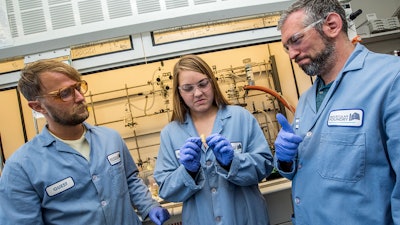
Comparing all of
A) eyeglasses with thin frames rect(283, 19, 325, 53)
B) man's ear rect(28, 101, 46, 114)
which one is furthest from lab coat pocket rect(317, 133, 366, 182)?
man's ear rect(28, 101, 46, 114)

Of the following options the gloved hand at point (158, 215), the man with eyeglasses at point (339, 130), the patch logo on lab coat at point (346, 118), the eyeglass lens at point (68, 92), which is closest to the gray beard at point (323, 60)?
the man with eyeglasses at point (339, 130)

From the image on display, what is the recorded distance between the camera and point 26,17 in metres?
1.50

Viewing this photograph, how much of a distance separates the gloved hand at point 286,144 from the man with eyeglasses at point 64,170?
0.70 m

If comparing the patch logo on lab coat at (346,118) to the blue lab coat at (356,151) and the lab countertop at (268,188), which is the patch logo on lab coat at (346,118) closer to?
the blue lab coat at (356,151)

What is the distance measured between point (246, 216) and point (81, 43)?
147 centimetres

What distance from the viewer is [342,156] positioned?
2.69ft

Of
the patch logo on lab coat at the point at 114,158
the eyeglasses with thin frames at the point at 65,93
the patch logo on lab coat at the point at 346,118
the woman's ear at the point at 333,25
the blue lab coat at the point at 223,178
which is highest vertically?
the woman's ear at the point at 333,25

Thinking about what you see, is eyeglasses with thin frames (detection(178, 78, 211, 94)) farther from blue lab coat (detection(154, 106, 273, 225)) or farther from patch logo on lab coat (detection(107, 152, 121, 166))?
patch logo on lab coat (detection(107, 152, 121, 166))

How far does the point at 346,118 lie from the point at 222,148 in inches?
18.9

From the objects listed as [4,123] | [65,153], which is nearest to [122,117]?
[4,123]

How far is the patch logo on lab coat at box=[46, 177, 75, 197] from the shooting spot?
41.8 inches

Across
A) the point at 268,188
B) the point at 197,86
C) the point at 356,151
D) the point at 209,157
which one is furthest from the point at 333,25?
the point at 268,188

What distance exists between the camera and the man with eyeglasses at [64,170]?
3.40 feet

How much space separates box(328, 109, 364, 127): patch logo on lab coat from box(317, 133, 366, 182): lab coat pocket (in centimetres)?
4
